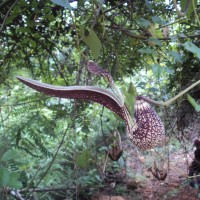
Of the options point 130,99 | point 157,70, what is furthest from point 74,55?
point 130,99

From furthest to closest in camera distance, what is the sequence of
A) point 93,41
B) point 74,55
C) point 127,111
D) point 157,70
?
point 74,55, point 157,70, point 93,41, point 127,111

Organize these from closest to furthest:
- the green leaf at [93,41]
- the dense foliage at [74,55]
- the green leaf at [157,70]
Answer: the green leaf at [93,41] < the green leaf at [157,70] < the dense foliage at [74,55]

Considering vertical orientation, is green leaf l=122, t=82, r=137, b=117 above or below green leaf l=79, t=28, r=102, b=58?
below

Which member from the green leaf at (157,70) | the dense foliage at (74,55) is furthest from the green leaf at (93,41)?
the dense foliage at (74,55)

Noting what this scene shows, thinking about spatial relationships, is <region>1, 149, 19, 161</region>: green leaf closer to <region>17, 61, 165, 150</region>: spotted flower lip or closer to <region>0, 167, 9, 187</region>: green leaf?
<region>0, 167, 9, 187</region>: green leaf

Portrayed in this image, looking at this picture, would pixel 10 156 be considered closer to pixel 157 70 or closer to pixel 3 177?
pixel 3 177

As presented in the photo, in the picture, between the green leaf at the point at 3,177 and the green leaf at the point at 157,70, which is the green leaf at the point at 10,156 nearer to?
the green leaf at the point at 3,177

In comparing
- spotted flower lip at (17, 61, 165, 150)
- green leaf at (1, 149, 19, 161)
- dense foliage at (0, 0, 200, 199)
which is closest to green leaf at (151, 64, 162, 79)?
dense foliage at (0, 0, 200, 199)

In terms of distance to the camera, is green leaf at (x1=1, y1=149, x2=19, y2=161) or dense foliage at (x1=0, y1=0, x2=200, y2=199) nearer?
green leaf at (x1=1, y1=149, x2=19, y2=161)

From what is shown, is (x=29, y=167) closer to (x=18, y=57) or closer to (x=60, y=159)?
(x=60, y=159)

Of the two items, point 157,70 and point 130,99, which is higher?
point 157,70

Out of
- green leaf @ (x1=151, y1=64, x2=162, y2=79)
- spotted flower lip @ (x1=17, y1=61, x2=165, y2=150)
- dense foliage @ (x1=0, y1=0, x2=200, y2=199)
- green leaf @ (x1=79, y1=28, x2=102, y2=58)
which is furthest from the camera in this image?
dense foliage @ (x1=0, y1=0, x2=200, y2=199)

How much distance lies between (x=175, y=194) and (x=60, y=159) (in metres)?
0.77

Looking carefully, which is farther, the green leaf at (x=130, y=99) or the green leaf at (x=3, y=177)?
the green leaf at (x=3, y=177)
